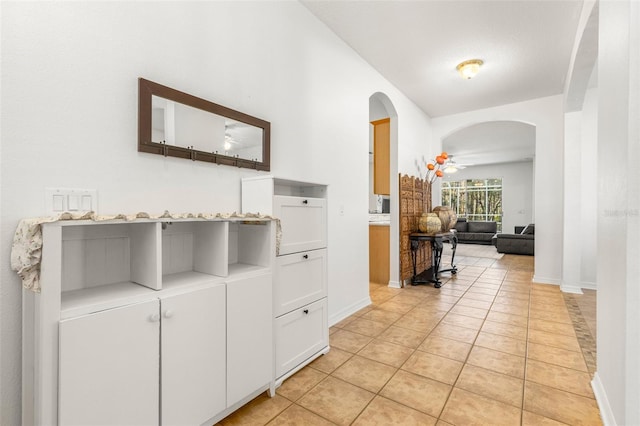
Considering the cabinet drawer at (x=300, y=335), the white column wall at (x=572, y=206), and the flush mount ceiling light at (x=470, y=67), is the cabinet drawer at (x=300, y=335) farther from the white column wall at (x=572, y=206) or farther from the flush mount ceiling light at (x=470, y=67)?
the white column wall at (x=572, y=206)

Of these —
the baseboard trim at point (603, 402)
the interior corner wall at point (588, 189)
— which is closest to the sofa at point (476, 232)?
the interior corner wall at point (588, 189)

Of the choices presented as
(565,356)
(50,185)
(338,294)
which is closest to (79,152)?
(50,185)

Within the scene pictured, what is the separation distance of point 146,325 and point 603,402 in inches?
90.7

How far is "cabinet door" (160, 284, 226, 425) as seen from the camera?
127cm

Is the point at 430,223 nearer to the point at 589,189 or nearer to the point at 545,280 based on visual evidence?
the point at 545,280

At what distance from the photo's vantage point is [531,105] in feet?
15.6

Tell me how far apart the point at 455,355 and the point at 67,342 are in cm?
233

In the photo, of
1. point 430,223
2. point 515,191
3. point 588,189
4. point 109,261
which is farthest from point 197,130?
point 515,191

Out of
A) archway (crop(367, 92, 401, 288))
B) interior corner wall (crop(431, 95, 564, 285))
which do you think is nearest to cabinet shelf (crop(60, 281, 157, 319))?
archway (crop(367, 92, 401, 288))

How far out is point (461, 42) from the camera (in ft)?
10.4

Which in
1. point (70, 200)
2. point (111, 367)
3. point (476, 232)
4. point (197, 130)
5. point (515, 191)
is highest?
point (515, 191)

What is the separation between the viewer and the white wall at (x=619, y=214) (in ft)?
3.76

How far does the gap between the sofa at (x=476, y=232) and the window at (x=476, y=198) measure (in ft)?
2.70

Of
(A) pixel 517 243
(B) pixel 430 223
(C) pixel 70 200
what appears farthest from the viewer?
(A) pixel 517 243
